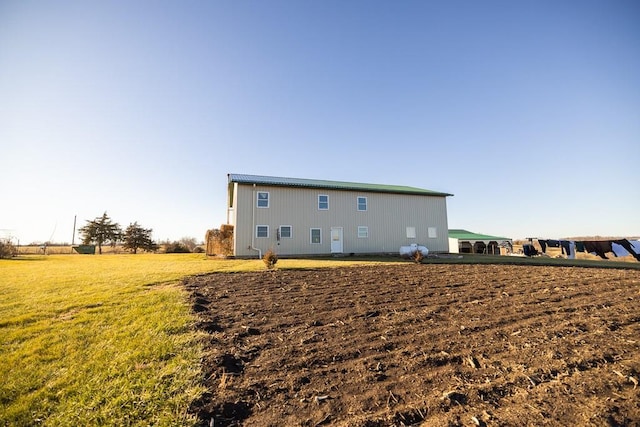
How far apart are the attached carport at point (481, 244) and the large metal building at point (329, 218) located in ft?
32.7

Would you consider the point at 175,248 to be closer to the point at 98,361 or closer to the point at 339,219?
the point at 339,219

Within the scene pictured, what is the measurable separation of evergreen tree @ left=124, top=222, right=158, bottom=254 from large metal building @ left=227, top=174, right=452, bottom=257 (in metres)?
26.0

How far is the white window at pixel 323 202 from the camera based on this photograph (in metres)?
21.6

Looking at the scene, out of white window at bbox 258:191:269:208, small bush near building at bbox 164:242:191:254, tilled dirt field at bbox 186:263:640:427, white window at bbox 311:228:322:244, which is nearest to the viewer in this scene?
tilled dirt field at bbox 186:263:640:427

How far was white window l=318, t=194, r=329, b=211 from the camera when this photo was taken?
21594mm

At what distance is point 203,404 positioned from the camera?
2686 millimetres

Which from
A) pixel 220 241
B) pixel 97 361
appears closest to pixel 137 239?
pixel 220 241

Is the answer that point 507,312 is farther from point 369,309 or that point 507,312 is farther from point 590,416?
point 590,416

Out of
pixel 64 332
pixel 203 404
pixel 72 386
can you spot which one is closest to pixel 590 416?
A: pixel 203 404

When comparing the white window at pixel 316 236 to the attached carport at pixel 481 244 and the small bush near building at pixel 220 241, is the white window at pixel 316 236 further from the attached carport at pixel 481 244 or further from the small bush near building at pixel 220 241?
the attached carport at pixel 481 244

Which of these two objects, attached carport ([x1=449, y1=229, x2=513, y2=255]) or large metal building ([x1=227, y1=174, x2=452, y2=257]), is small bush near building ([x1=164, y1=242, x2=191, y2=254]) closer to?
large metal building ([x1=227, y1=174, x2=452, y2=257])

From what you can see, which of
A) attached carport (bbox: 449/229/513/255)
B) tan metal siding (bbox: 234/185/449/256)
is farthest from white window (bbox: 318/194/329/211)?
attached carport (bbox: 449/229/513/255)

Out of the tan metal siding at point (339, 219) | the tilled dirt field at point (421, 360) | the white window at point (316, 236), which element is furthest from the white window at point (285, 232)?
the tilled dirt field at point (421, 360)

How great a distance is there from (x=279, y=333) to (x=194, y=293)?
376 centimetres
